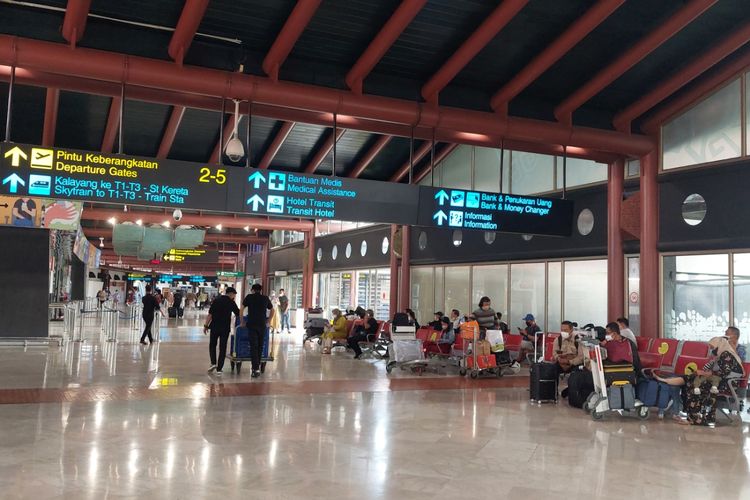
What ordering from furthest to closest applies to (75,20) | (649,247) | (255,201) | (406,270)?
(406,270), (649,247), (255,201), (75,20)

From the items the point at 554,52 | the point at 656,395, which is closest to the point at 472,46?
the point at 554,52

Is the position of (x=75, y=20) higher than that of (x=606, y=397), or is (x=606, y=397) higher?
(x=75, y=20)

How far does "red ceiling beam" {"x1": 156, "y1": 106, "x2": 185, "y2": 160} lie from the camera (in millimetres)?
14202

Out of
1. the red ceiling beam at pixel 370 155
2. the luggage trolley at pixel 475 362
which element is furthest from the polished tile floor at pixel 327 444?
the red ceiling beam at pixel 370 155

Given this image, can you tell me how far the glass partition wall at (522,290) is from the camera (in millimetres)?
15055

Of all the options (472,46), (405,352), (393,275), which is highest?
(472,46)

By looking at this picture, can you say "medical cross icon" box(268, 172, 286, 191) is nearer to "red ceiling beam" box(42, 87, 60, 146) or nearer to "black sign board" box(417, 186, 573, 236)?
"black sign board" box(417, 186, 573, 236)

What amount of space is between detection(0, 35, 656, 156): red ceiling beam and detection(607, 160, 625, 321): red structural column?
82 cm

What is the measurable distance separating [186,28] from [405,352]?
23.8 ft

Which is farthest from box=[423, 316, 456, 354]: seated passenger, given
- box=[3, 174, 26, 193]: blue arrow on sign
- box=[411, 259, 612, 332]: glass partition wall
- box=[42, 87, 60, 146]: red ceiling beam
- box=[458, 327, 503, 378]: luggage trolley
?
box=[42, 87, 60, 146]: red ceiling beam

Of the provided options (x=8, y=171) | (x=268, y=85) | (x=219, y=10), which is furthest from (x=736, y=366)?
(x=8, y=171)

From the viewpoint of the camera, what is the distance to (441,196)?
1120 centimetres

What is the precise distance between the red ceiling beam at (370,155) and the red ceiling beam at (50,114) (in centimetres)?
802

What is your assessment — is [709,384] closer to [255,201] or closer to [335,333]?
[255,201]
